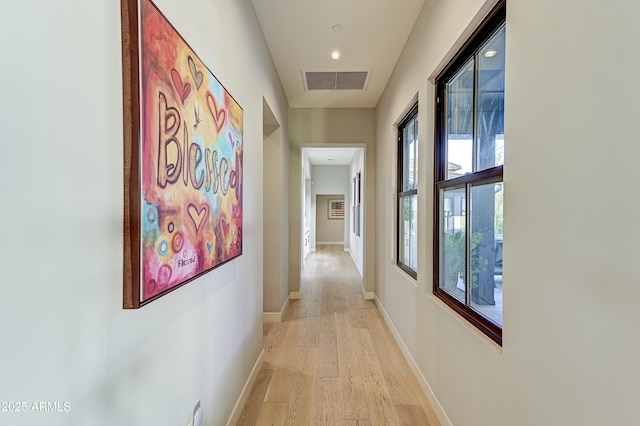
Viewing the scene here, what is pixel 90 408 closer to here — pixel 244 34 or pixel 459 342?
pixel 459 342

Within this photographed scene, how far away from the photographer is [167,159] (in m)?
0.96

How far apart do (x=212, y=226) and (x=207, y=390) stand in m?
0.79

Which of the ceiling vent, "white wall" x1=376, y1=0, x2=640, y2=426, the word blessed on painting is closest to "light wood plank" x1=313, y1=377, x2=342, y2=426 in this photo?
"white wall" x1=376, y1=0, x2=640, y2=426

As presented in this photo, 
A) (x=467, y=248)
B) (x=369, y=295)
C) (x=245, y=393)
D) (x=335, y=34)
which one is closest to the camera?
(x=467, y=248)

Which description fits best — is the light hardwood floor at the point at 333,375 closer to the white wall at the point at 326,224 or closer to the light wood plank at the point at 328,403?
the light wood plank at the point at 328,403

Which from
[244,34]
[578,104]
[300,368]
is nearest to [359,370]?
[300,368]

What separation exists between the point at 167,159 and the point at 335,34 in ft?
7.14

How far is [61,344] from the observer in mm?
625

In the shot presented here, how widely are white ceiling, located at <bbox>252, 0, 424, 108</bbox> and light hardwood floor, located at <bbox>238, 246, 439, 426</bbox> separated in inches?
112

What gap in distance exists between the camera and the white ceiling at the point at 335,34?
2.18m

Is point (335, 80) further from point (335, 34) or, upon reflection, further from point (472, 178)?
point (472, 178)

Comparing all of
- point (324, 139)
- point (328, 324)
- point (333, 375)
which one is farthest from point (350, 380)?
point (324, 139)

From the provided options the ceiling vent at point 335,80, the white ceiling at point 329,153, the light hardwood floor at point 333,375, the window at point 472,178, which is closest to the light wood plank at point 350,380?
the light hardwood floor at point 333,375
